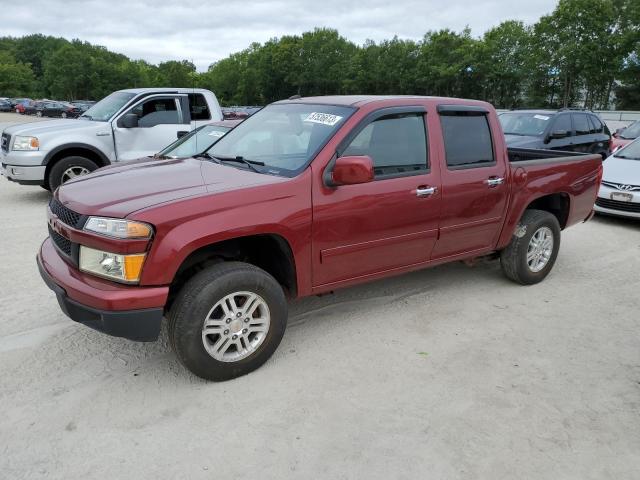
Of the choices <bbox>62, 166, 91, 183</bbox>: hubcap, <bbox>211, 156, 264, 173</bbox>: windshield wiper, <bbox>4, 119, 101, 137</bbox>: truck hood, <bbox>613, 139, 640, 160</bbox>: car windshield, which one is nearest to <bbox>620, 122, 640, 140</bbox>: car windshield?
<bbox>613, 139, 640, 160</bbox>: car windshield

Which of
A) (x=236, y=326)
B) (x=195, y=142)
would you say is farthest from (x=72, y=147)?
(x=236, y=326)

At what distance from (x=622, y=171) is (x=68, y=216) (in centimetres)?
828

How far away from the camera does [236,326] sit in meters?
3.38

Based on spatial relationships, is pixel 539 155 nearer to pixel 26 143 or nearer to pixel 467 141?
pixel 467 141

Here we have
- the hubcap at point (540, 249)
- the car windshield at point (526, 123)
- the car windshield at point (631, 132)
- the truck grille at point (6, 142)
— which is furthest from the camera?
the car windshield at point (631, 132)

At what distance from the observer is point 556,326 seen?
4.37 m

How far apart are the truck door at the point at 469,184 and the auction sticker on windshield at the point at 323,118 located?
Result: 0.99 meters

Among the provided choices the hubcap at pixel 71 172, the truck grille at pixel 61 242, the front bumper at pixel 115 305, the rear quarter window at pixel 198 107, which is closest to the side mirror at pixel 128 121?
the hubcap at pixel 71 172

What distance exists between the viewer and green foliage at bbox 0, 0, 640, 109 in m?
50.2

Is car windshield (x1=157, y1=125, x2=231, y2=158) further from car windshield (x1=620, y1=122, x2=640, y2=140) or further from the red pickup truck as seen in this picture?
car windshield (x1=620, y1=122, x2=640, y2=140)

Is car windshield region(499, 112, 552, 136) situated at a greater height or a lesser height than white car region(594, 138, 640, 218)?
greater

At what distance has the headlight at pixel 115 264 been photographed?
117 inches

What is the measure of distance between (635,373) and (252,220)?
111 inches

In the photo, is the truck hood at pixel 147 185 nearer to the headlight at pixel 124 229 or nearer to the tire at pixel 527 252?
the headlight at pixel 124 229
